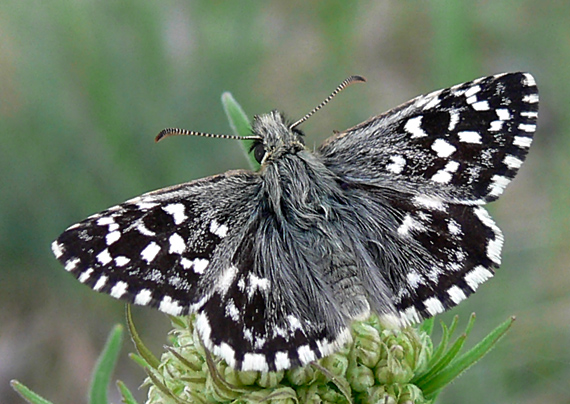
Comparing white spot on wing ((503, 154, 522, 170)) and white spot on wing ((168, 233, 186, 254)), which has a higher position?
white spot on wing ((503, 154, 522, 170))

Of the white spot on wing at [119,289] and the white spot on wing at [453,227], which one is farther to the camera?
the white spot on wing at [453,227]

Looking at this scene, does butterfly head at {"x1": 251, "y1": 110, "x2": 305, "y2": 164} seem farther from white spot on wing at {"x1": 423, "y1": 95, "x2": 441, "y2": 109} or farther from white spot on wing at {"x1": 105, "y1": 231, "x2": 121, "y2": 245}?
white spot on wing at {"x1": 105, "y1": 231, "x2": 121, "y2": 245}

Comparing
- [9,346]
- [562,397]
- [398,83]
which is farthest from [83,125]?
[562,397]

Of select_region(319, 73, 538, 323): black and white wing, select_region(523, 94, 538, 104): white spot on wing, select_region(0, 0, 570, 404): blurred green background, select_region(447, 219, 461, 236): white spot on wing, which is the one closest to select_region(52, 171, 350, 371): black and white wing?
select_region(319, 73, 538, 323): black and white wing

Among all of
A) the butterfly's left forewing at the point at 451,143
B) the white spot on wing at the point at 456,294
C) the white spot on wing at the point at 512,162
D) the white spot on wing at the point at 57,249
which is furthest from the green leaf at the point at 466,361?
the white spot on wing at the point at 57,249

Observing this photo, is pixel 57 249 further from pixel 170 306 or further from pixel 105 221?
pixel 170 306

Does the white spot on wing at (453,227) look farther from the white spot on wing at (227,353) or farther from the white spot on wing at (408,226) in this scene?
the white spot on wing at (227,353)

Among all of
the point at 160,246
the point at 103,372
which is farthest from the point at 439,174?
the point at 103,372
